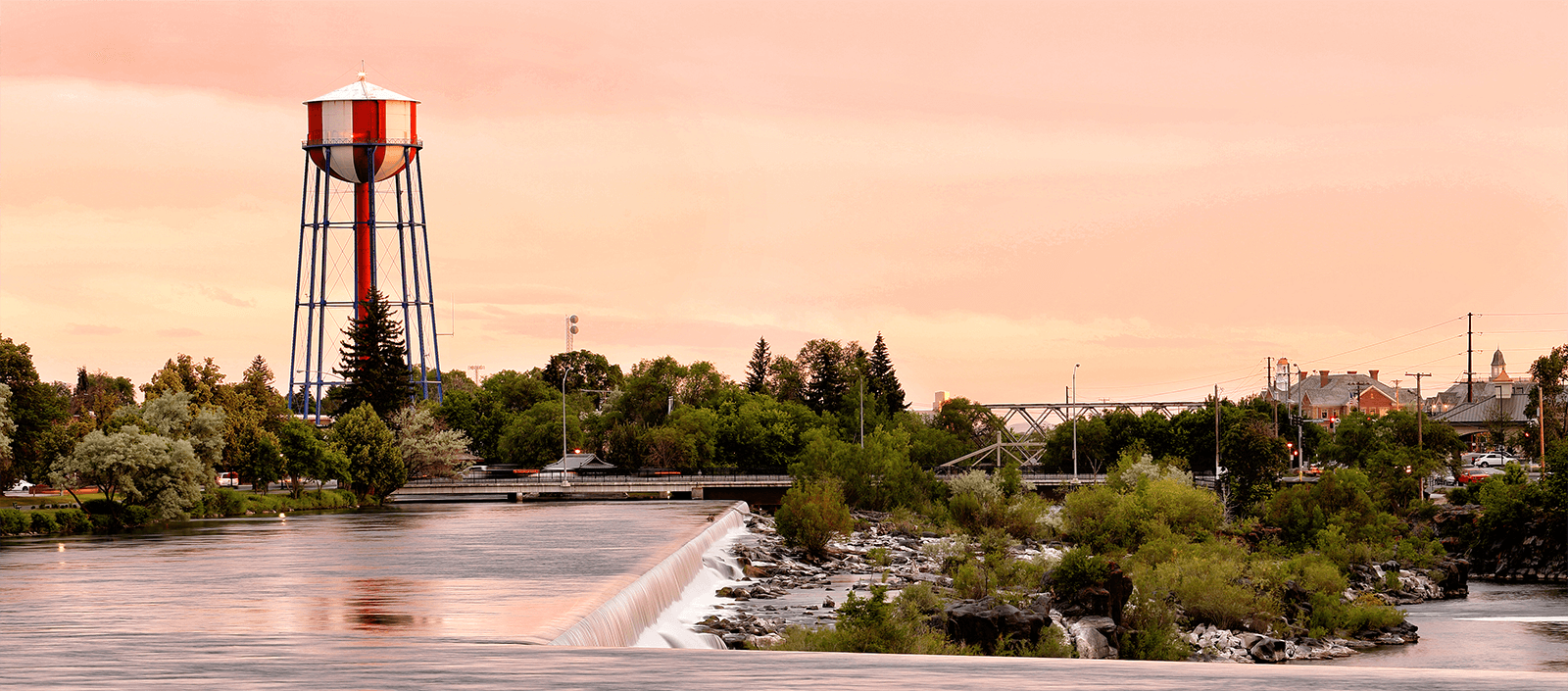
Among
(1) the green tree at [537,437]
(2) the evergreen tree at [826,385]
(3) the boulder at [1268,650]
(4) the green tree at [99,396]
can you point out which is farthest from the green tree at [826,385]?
(3) the boulder at [1268,650]

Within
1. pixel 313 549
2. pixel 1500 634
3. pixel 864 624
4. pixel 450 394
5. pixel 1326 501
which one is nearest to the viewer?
pixel 864 624

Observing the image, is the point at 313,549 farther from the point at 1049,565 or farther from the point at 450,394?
the point at 450,394

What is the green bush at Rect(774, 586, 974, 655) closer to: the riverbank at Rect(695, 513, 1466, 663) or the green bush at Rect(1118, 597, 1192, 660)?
the riverbank at Rect(695, 513, 1466, 663)

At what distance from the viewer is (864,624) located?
31891 millimetres

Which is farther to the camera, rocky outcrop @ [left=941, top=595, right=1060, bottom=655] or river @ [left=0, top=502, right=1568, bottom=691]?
rocky outcrop @ [left=941, top=595, right=1060, bottom=655]

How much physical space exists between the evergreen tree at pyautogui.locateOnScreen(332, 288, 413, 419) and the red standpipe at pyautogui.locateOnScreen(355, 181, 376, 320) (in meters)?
5.20

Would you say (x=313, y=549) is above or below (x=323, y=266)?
below

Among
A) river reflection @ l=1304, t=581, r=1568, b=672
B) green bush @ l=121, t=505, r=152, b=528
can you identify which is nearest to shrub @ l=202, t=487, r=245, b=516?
green bush @ l=121, t=505, r=152, b=528

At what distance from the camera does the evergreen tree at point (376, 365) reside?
109 metres

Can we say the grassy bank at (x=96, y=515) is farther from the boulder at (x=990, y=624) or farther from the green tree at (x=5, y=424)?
the boulder at (x=990, y=624)

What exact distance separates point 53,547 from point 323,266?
70.1 meters

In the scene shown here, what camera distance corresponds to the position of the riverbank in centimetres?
3691

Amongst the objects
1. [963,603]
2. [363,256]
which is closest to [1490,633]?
[963,603]

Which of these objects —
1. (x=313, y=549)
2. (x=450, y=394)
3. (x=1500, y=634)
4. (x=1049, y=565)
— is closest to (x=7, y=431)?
(x=313, y=549)
